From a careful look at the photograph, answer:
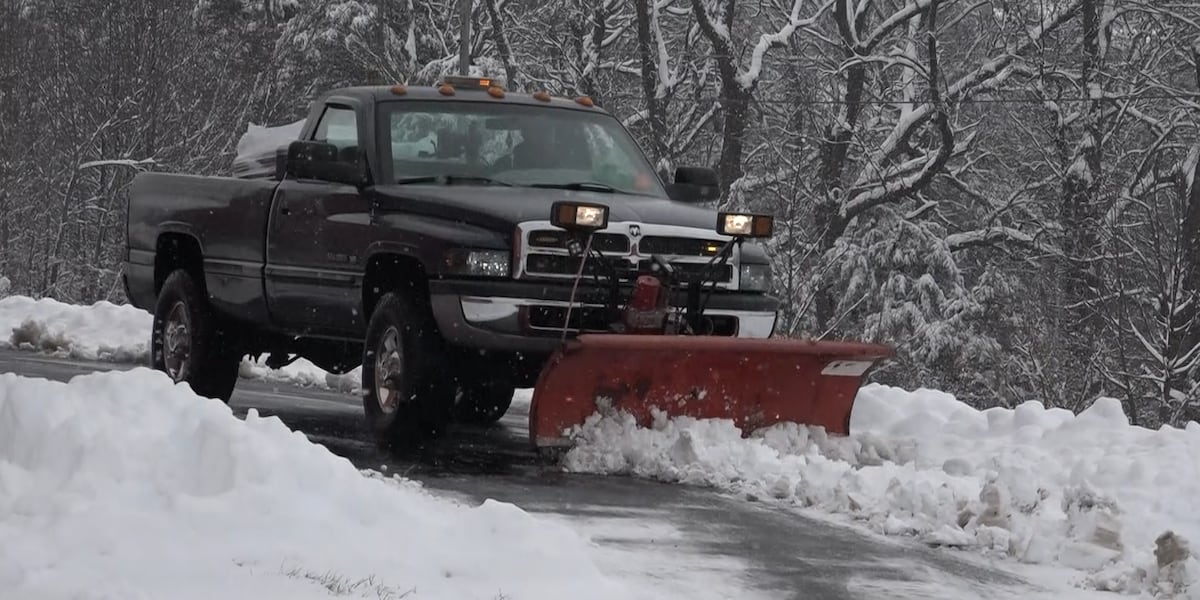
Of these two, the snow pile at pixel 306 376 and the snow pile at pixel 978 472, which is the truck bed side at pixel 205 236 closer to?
the snow pile at pixel 306 376

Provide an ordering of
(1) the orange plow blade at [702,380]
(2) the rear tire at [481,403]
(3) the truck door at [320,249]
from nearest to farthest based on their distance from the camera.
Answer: (1) the orange plow blade at [702,380]
(3) the truck door at [320,249]
(2) the rear tire at [481,403]

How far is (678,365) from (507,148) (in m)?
1.79

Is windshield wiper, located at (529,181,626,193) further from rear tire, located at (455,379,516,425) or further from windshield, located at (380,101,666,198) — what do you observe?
rear tire, located at (455,379,516,425)

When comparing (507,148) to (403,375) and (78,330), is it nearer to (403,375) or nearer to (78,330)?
(403,375)

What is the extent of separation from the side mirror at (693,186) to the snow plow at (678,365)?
4.27 feet

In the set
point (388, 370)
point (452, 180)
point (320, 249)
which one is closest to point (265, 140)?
point (320, 249)

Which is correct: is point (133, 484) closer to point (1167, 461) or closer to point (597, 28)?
point (1167, 461)

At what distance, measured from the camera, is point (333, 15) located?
4022 centimetres

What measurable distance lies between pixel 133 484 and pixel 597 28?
28065mm

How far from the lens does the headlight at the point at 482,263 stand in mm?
9141

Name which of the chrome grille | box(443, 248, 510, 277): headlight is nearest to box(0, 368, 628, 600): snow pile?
box(443, 248, 510, 277): headlight

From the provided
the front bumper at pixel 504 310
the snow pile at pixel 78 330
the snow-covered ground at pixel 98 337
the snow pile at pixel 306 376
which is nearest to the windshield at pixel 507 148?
the front bumper at pixel 504 310

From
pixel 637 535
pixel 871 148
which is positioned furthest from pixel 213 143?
pixel 637 535

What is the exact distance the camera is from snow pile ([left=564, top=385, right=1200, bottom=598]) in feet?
23.7
